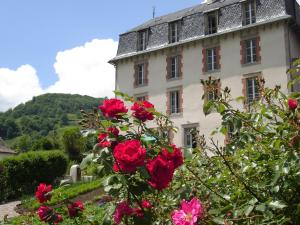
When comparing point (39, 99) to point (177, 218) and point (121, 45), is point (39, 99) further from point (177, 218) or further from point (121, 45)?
point (177, 218)

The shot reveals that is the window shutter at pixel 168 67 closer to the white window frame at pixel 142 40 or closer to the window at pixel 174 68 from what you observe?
the window at pixel 174 68

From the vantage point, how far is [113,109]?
→ 250 cm

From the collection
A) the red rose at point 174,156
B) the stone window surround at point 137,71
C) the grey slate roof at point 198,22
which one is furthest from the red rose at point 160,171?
the stone window surround at point 137,71

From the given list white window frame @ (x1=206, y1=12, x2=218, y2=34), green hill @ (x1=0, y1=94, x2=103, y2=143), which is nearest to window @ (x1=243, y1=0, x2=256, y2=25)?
white window frame @ (x1=206, y1=12, x2=218, y2=34)

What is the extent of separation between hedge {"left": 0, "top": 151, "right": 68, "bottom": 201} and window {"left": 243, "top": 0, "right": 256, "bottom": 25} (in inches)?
510

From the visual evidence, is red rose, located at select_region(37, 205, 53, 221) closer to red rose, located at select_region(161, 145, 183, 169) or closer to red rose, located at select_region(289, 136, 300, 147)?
red rose, located at select_region(161, 145, 183, 169)

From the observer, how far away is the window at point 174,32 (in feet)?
72.5

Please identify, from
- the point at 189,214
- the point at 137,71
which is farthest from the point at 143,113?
the point at 137,71

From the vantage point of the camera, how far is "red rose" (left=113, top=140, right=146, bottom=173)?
6.44 feet

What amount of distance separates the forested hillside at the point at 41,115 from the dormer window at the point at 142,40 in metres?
62.1

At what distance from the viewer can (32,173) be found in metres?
20.4

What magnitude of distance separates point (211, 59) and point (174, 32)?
316 centimetres

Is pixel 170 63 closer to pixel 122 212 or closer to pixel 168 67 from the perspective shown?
pixel 168 67

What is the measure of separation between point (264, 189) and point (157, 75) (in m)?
20.2
